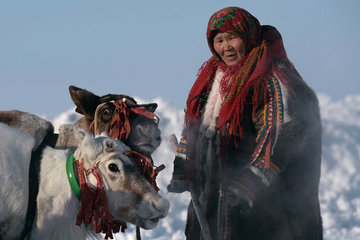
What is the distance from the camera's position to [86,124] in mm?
4504

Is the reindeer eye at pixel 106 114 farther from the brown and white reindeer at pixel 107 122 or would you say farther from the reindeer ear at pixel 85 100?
the reindeer ear at pixel 85 100

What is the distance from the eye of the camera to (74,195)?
3.59 metres

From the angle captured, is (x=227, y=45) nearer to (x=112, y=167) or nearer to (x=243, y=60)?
(x=243, y=60)

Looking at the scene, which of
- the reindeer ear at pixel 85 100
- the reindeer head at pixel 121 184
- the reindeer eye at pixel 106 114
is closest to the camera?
the reindeer head at pixel 121 184

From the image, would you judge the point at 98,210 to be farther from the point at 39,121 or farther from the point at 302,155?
the point at 302,155

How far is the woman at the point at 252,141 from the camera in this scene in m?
4.28

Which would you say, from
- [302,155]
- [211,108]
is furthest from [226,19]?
[302,155]

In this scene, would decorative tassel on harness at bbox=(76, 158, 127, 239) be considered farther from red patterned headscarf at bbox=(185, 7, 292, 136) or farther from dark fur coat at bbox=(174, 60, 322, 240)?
red patterned headscarf at bbox=(185, 7, 292, 136)

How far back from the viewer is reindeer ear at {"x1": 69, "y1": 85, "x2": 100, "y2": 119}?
4.48m

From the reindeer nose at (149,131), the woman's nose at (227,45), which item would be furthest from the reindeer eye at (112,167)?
the woman's nose at (227,45)

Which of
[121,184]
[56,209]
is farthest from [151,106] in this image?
[56,209]

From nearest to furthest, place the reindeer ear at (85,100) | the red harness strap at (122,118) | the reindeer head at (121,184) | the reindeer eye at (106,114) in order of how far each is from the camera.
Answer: the reindeer head at (121,184) → the red harness strap at (122,118) → the reindeer eye at (106,114) → the reindeer ear at (85,100)

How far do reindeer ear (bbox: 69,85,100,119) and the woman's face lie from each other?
96 centimetres

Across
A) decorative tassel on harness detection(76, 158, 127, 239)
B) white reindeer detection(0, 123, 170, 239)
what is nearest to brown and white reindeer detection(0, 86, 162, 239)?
white reindeer detection(0, 123, 170, 239)
